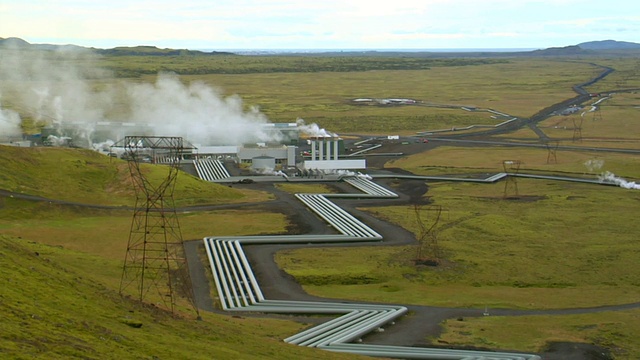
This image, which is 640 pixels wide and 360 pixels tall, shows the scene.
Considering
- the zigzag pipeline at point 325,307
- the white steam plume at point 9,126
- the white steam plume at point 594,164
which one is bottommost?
the zigzag pipeline at point 325,307

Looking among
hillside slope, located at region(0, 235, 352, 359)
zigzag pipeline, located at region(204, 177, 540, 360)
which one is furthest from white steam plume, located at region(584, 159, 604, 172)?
hillside slope, located at region(0, 235, 352, 359)

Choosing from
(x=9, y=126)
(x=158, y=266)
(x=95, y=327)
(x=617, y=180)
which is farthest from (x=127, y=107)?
(x=95, y=327)

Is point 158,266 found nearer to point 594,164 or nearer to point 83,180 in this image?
point 83,180

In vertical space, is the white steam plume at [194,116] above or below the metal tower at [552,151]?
above

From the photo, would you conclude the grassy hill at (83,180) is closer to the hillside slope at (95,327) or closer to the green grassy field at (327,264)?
the green grassy field at (327,264)

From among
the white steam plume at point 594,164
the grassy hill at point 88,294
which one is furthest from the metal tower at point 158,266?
the white steam plume at point 594,164

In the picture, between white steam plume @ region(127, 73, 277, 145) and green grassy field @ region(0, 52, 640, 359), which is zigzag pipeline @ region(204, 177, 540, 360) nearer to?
green grassy field @ region(0, 52, 640, 359)
